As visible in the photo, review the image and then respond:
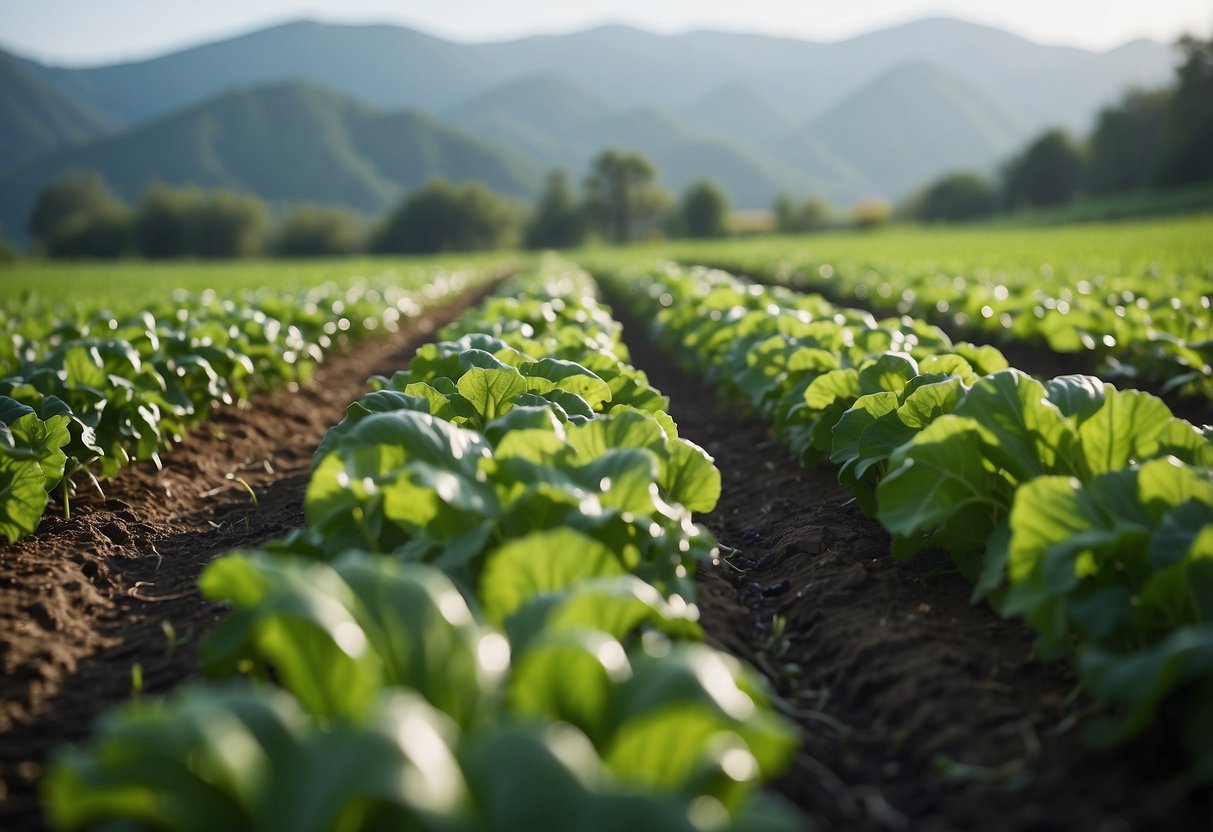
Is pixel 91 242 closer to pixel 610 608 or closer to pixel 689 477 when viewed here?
pixel 689 477

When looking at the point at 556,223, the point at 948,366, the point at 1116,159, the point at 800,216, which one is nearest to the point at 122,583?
the point at 948,366

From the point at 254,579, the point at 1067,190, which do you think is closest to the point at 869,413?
the point at 254,579

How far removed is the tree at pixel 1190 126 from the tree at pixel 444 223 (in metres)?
54.8

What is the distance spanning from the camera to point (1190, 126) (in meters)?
58.7

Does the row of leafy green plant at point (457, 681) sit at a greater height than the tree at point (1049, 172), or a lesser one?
lesser

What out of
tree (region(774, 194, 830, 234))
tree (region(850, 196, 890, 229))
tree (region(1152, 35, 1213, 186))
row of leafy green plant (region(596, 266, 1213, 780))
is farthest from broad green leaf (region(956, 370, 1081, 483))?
tree (region(774, 194, 830, 234))

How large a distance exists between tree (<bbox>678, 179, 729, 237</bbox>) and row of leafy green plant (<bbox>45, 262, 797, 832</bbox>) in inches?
3172

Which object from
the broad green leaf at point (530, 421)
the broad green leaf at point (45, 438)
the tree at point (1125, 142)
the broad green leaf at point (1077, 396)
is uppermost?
the tree at point (1125, 142)

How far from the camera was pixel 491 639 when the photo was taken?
6.15 ft

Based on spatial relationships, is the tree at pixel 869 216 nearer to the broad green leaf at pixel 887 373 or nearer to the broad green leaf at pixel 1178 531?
the broad green leaf at pixel 887 373

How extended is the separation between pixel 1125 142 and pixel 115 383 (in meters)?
79.9

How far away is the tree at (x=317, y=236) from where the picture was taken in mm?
81562

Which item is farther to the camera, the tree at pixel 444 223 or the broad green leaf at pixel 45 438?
the tree at pixel 444 223

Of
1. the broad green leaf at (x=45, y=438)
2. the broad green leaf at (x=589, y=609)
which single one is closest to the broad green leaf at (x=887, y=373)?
the broad green leaf at (x=589, y=609)
